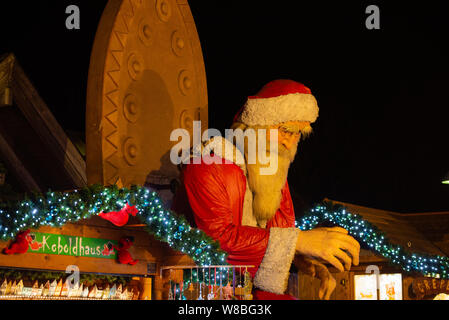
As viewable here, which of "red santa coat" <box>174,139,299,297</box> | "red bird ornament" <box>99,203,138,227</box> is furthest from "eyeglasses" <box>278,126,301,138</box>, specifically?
"red bird ornament" <box>99,203,138,227</box>

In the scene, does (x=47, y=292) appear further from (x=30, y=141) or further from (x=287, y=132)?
(x=30, y=141)

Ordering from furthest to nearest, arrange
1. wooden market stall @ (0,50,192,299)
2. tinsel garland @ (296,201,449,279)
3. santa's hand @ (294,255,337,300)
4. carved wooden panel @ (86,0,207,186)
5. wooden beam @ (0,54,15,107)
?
wooden beam @ (0,54,15,107) < tinsel garland @ (296,201,449,279) < carved wooden panel @ (86,0,207,186) < wooden market stall @ (0,50,192,299) < santa's hand @ (294,255,337,300)

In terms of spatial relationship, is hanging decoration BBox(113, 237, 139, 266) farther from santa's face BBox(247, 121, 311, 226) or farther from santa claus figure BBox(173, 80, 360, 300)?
santa's face BBox(247, 121, 311, 226)

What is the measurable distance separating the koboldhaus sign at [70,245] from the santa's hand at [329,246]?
116cm

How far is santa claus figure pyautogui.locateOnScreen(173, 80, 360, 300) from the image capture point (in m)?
2.55

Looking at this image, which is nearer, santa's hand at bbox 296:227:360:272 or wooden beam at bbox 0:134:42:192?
santa's hand at bbox 296:227:360:272

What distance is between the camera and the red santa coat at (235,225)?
255cm

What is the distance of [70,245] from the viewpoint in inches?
121

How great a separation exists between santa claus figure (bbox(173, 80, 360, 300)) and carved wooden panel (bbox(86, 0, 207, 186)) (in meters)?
0.49

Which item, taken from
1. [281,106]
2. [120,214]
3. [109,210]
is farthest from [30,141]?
[281,106]

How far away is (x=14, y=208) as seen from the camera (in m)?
2.53

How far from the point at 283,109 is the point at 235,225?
57 centimetres

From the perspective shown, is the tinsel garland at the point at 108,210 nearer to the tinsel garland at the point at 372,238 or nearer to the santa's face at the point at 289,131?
the santa's face at the point at 289,131

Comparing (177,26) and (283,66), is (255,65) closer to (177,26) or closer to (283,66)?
(283,66)
